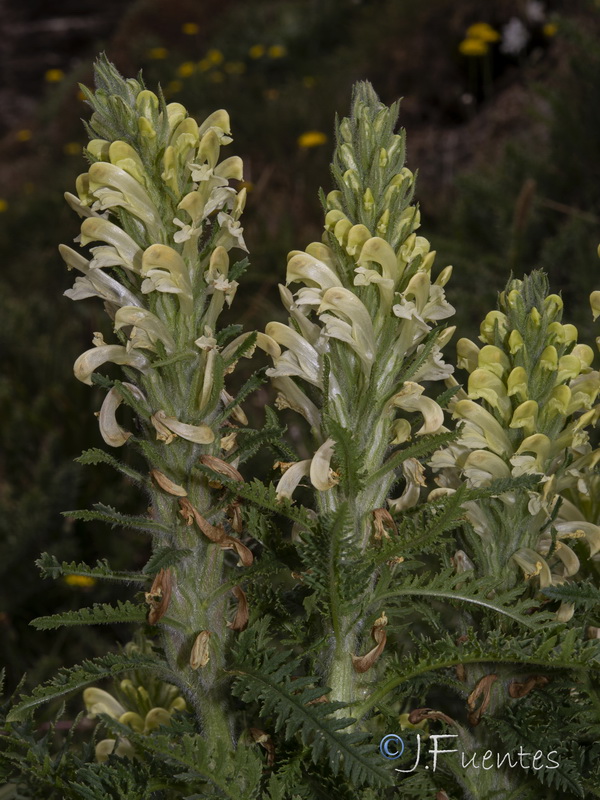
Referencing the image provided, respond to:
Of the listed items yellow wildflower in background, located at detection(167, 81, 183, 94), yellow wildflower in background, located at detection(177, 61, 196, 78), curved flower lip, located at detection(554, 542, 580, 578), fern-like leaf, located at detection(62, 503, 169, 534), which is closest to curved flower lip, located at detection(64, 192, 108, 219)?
fern-like leaf, located at detection(62, 503, 169, 534)

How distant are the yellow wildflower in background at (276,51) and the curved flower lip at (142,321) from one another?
788 centimetres

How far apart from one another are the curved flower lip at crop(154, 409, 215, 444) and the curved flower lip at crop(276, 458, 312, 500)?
94 mm

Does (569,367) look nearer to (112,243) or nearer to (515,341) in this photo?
(515,341)

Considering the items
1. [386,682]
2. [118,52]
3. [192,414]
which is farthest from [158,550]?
[118,52]

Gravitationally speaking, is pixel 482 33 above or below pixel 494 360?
above

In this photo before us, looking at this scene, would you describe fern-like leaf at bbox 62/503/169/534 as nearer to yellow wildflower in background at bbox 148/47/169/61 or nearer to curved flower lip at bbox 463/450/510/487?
curved flower lip at bbox 463/450/510/487

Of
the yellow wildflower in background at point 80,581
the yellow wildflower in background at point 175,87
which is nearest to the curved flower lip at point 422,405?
the yellow wildflower in background at point 80,581

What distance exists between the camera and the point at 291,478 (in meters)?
0.97

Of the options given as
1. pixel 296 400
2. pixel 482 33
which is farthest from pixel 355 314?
pixel 482 33

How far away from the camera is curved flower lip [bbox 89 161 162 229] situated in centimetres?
96

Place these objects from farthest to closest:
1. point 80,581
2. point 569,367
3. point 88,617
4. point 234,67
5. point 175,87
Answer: point 234,67
point 175,87
point 80,581
point 569,367
point 88,617

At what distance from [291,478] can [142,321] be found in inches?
9.3

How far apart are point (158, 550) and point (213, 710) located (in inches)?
8.4

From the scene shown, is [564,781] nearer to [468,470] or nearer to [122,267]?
[468,470]
